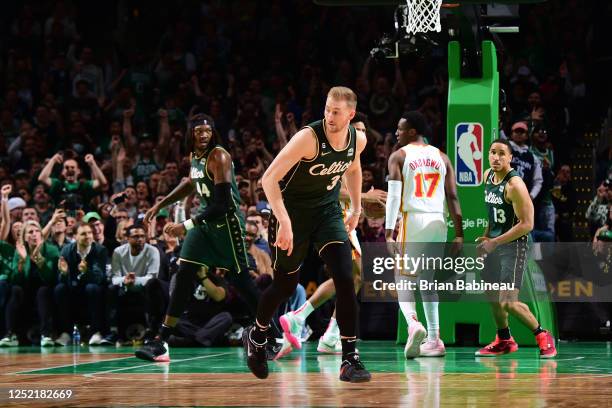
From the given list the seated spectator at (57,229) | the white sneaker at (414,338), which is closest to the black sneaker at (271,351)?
the white sneaker at (414,338)

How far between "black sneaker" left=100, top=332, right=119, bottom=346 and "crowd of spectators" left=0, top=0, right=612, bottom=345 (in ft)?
0.10

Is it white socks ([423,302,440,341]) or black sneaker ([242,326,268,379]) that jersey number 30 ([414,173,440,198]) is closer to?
white socks ([423,302,440,341])

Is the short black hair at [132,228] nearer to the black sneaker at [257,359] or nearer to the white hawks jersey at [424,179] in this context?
the white hawks jersey at [424,179]

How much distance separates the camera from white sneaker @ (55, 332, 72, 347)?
45.8ft

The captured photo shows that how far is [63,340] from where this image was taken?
14.0 metres

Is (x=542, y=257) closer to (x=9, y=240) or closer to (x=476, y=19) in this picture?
(x=476, y=19)

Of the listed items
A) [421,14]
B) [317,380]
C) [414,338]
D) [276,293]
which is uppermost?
[421,14]

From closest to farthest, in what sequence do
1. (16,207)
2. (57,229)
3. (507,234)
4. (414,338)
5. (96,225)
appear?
(414,338) < (507,234) < (96,225) < (57,229) < (16,207)

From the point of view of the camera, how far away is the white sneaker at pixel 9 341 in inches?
551

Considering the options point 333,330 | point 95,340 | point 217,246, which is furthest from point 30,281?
point 217,246

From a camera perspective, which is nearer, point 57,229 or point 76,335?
point 76,335

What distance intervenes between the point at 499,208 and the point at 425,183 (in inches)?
30.0

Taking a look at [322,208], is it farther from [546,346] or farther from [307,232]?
[546,346]

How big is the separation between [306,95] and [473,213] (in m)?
6.74
